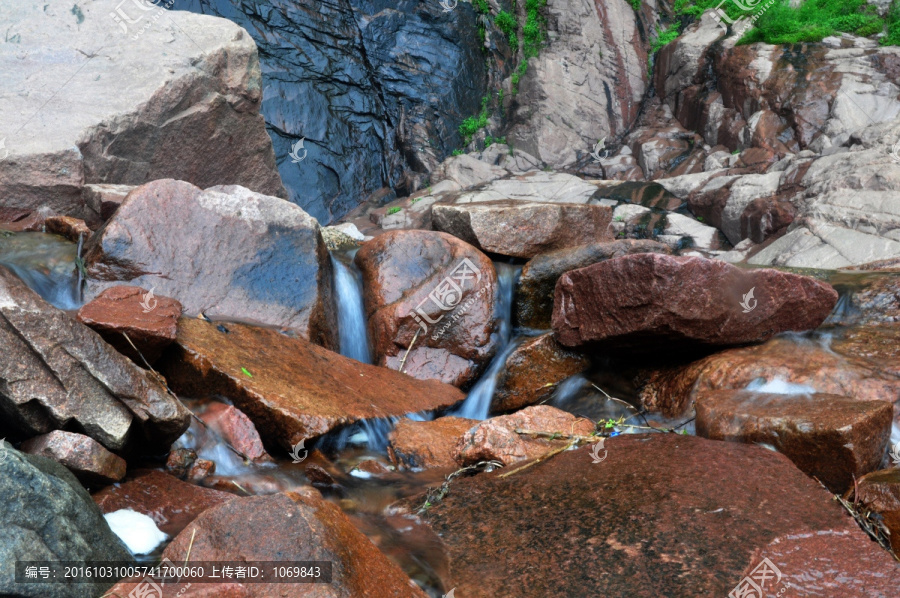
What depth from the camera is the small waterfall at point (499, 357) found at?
20.0ft

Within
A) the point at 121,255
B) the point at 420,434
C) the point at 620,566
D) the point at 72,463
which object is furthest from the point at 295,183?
the point at 620,566

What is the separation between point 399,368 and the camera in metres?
6.39

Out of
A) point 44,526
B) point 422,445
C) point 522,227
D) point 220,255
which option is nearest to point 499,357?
point 522,227

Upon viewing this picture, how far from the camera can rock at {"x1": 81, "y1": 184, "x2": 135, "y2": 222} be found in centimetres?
650

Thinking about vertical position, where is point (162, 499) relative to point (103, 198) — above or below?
below

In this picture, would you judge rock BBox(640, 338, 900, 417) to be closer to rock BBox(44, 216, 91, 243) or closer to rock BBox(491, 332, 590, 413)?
rock BBox(491, 332, 590, 413)

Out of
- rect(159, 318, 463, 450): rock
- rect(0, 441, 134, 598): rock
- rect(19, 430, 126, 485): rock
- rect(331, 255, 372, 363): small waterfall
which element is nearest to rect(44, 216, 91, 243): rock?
rect(159, 318, 463, 450): rock

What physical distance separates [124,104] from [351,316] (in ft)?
12.2

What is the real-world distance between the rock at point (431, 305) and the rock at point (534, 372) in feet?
1.50

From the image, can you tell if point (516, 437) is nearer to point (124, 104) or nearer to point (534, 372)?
point (534, 372)

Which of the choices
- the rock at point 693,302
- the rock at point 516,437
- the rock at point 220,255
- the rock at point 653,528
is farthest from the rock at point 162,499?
the rock at point 693,302

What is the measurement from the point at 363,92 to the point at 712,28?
33.4 ft

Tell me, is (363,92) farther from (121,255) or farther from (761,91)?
(121,255)

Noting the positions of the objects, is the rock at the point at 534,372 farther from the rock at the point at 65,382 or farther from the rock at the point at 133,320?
the rock at the point at 65,382
